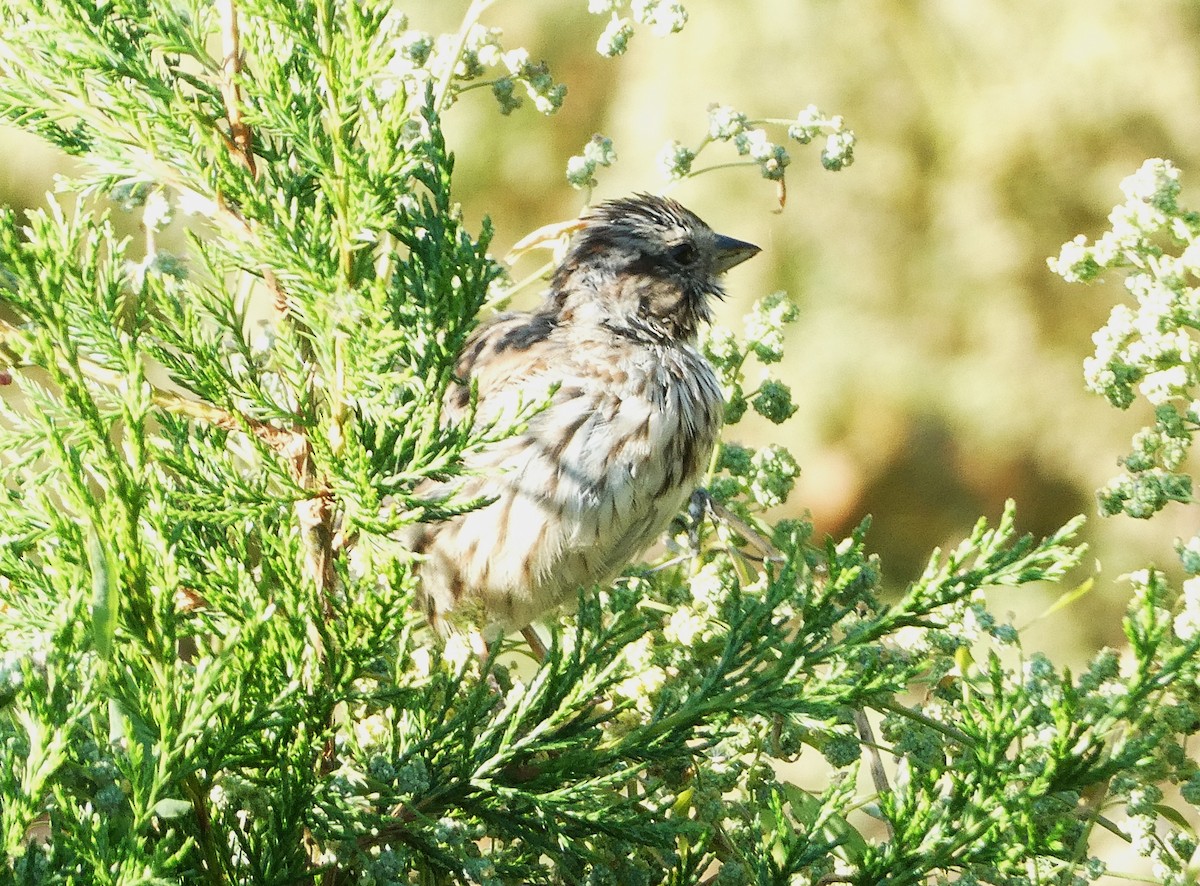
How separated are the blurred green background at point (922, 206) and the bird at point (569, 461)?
1303 millimetres

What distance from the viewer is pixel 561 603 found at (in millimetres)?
2877

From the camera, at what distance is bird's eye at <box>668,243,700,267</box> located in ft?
11.0

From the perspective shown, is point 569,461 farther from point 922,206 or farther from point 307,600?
point 922,206

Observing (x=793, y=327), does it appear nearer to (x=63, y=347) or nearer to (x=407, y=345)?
(x=407, y=345)

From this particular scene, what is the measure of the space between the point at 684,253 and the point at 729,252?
11cm

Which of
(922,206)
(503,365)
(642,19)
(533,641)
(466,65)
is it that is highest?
(922,206)

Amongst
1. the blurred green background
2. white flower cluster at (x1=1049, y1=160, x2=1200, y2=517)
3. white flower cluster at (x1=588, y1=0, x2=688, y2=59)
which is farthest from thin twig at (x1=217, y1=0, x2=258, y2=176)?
the blurred green background

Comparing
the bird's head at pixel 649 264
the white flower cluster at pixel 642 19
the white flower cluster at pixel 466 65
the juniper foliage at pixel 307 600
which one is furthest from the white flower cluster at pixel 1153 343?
the bird's head at pixel 649 264

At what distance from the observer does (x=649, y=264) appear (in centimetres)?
333

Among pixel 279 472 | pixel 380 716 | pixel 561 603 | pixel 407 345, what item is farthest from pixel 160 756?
pixel 561 603

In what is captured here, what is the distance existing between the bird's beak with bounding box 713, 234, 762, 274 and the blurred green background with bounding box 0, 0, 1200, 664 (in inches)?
36.9

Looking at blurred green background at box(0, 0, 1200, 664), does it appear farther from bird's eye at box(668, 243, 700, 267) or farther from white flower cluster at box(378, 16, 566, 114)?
white flower cluster at box(378, 16, 566, 114)

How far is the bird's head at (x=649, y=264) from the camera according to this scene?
3.28m

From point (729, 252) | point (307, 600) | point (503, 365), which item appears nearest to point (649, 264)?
point (729, 252)
